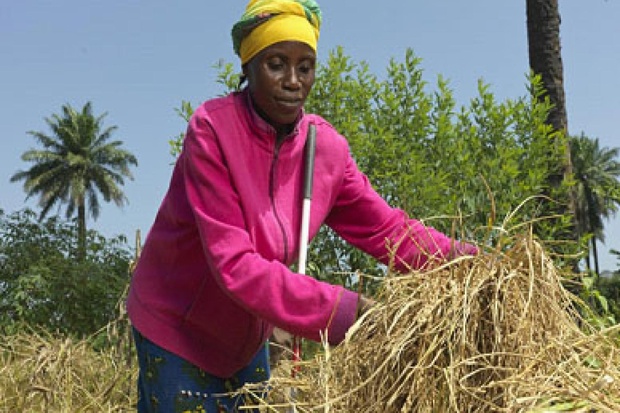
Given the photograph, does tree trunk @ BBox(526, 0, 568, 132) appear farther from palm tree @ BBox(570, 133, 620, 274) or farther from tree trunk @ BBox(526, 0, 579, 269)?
palm tree @ BBox(570, 133, 620, 274)

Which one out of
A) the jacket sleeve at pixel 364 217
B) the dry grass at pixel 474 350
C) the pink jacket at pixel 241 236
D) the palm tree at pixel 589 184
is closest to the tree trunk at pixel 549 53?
the jacket sleeve at pixel 364 217

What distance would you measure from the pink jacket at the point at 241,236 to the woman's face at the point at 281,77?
0.08 metres

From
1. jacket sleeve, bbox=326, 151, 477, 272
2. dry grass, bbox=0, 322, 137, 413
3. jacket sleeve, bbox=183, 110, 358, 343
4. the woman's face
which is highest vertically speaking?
the woman's face

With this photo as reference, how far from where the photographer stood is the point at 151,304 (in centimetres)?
294

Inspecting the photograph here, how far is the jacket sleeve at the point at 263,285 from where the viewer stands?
92.0 inches

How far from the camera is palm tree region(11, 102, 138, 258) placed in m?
61.8

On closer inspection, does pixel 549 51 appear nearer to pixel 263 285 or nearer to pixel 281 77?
pixel 281 77

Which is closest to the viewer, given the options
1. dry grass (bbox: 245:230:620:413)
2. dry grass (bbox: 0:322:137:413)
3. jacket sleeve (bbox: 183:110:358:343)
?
dry grass (bbox: 245:230:620:413)

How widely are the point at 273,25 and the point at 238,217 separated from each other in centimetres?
59

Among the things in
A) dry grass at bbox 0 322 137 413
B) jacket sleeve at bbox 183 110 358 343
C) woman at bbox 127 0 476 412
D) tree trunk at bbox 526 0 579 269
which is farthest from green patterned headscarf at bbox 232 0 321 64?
tree trunk at bbox 526 0 579 269

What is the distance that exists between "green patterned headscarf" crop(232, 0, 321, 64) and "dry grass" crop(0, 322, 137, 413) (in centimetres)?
324

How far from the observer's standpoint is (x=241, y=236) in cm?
247

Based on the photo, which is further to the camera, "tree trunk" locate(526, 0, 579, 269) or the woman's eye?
"tree trunk" locate(526, 0, 579, 269)

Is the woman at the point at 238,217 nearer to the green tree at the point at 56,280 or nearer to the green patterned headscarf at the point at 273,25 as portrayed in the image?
the green patterned headscarf at the point at 273,25
